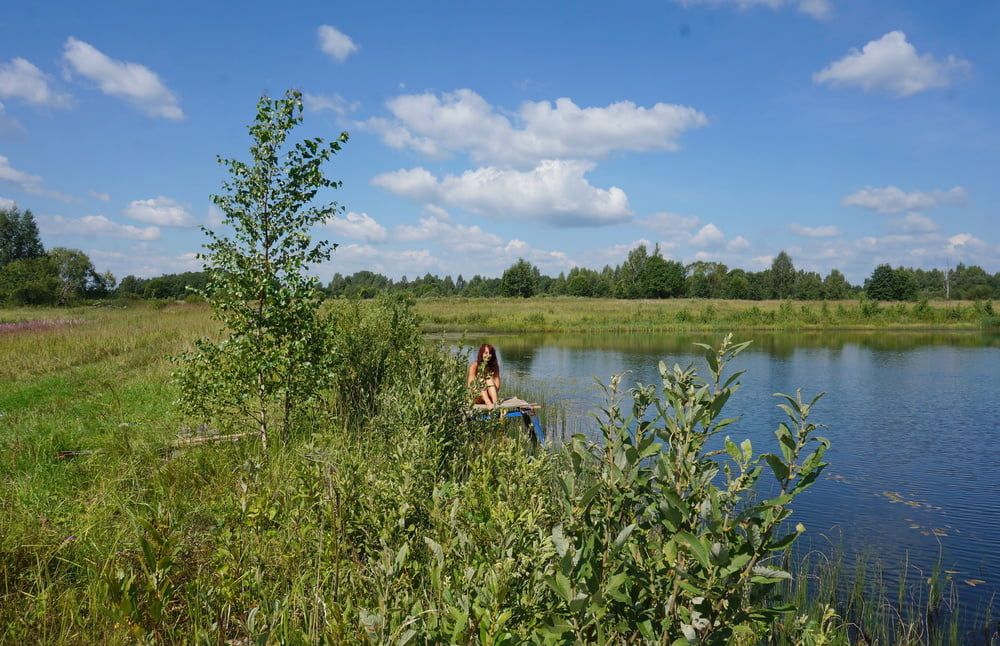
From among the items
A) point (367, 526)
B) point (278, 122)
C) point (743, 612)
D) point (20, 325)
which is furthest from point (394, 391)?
point (20, 325)

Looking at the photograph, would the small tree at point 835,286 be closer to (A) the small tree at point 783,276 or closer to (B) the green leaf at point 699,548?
(A) the small tree at point 783,276

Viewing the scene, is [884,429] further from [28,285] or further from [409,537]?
[28,285]

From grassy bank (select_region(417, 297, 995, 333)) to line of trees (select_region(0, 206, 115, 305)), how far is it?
2567 cm

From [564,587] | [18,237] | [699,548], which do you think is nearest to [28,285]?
[18,237]

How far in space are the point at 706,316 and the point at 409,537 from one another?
48.5 metres

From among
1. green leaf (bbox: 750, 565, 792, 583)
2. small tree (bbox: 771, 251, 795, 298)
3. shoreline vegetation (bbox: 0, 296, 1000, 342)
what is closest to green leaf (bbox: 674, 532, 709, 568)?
green leaf (bbox: 750, 565, 792, 583)

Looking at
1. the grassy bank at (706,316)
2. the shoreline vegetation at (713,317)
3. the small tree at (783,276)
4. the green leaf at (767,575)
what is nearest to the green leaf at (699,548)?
the green leaf at (767,575)

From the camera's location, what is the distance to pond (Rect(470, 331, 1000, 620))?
7.46 m

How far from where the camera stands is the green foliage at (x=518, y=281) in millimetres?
81000

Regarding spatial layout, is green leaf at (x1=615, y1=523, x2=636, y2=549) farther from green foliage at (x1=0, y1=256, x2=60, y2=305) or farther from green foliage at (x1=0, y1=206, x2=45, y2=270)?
green foliage at (x1=0, y1=206, x2=45, y2=270)

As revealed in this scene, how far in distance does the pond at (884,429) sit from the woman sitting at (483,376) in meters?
1.86

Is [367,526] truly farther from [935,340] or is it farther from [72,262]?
[72,262]

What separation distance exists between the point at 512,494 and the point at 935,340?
42675 millimetres

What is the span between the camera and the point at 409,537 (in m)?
2.77
